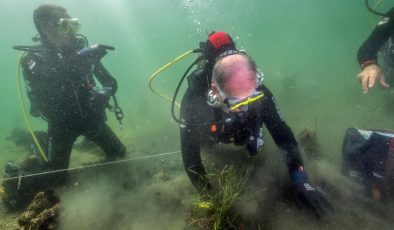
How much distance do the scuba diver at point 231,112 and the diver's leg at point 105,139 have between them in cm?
322

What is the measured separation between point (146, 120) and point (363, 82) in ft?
39.8

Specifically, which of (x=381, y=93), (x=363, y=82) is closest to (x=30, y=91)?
(x=363, y=82)

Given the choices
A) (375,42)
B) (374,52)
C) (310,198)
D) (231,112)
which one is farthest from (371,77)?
(231,112)

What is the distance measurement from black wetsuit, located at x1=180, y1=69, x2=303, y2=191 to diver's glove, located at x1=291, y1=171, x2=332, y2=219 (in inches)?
13.2

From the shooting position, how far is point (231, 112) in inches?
148

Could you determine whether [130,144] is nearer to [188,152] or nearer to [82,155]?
[82,155]

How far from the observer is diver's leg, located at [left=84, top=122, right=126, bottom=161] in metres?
6.88

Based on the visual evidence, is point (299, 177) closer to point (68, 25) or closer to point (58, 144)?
point (58, 144)

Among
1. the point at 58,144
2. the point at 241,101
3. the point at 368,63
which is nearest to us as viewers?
the point at 241,101

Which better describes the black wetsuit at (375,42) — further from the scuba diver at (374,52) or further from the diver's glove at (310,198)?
the diver's glove at (310,198)

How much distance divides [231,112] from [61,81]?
13.1 ft

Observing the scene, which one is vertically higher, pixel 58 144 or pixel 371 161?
pixel 371 161

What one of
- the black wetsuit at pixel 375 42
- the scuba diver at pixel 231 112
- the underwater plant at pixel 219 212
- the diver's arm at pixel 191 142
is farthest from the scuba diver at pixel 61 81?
the black wetsuit at pixel 375 42

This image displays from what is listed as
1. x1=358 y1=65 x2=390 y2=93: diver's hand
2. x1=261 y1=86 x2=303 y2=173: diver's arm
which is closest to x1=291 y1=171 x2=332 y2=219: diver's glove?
x1=261 y1=86 x2=303 y2=173: diver's arm
